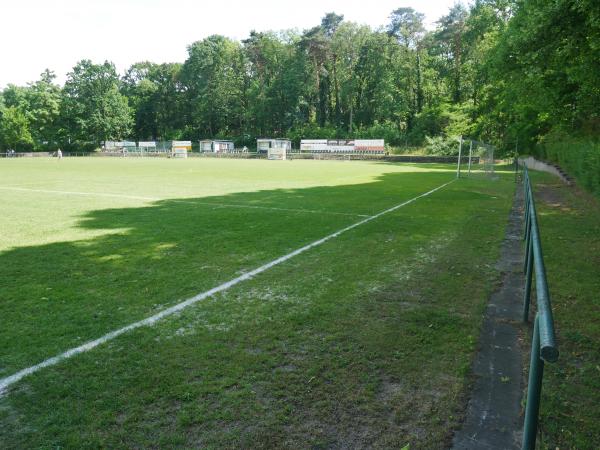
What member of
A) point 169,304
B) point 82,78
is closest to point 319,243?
point 169,304

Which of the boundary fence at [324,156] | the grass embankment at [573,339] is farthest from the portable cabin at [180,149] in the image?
the grass embankment at [573,339]

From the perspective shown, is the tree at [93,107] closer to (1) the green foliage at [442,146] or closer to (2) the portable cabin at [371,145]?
(2) the portable cabin at [371,145]

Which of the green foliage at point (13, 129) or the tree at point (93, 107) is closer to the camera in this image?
the green foliage at point (13, 129)

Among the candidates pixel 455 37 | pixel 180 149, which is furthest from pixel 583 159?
pixel 180 149

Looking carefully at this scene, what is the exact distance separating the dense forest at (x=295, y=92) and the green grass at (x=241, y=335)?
4680 centimetres

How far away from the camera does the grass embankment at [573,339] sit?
3029mm

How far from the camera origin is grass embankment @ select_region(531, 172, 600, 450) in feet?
9.94

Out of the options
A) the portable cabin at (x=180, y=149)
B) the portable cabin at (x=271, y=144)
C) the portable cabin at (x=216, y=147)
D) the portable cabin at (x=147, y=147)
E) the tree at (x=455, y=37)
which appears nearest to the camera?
the tree at (x=455, y=37)

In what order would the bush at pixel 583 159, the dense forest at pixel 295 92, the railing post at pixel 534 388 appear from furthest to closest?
the dense forest at pixel 295 92 < the bush at pixel 583 159 < the railing post at pixel 534 388

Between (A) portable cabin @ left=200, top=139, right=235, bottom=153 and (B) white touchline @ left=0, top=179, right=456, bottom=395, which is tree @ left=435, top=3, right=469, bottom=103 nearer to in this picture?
(A) portable cabin @ left=200, top=139, right=235, bottom=153

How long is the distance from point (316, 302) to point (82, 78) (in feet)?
347

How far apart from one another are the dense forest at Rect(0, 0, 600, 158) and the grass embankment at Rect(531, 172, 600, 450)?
4390 centimetres

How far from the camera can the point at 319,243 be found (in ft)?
28.8

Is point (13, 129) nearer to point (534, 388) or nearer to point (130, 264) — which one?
point (130, 264)
